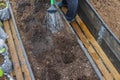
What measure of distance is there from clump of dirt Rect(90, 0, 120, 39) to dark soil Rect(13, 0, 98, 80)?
789mm

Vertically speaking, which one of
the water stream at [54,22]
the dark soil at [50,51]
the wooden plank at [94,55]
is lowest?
the wooden plank at [94,55]

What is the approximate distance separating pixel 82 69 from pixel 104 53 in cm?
68

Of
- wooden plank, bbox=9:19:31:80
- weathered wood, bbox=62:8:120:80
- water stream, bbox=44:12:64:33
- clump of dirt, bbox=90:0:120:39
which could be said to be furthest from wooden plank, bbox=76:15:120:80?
wooden plank, bbox=9:19:31:80

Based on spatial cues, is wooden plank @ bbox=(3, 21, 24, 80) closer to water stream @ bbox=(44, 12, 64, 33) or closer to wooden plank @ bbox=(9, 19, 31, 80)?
wooden plank @ bbox=(9, 19, 31, 80)

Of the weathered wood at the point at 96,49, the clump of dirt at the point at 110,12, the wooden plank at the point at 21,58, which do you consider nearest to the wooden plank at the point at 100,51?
the weathered wood at the point at 96,49

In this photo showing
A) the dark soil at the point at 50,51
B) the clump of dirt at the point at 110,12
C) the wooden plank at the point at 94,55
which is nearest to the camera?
the dark soil at the point at 50,51

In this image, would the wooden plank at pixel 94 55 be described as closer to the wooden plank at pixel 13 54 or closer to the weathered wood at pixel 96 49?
the weathered wood at pixel 96 49

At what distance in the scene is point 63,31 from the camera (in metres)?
4.14

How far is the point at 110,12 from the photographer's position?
4613 mm

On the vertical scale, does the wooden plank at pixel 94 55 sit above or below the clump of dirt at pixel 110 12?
below

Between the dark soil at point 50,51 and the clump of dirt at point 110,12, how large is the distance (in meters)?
0.79

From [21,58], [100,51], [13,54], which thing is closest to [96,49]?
[100,51]

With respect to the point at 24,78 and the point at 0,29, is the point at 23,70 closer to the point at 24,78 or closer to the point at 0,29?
the point at 24,78

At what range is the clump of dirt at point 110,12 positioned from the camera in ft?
14.2
